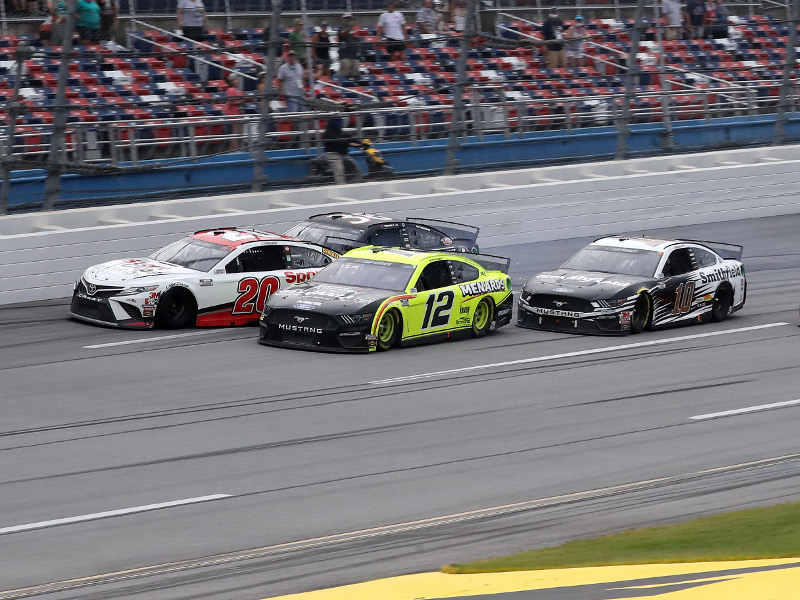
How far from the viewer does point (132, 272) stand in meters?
16.8

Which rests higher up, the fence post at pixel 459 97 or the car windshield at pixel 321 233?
the fence post at pixel 459 97

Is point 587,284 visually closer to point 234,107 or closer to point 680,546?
point 234,107

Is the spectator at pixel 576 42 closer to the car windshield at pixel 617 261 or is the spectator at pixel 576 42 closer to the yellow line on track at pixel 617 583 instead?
the car windshield at pixel 617 261

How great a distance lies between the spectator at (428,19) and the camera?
24312mm

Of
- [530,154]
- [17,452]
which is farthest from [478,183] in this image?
[17,452]

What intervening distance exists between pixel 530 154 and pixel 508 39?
8.01 ft

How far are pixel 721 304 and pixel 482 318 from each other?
11.4 ft

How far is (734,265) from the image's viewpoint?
18359 millimetres

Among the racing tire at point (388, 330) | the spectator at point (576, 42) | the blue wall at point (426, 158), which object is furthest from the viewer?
the spectator at point (576, 42)

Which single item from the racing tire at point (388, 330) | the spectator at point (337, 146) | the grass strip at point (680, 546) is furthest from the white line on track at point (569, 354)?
the spectator at point (337, 146)

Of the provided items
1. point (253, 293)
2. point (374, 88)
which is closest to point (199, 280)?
point (253, 293)

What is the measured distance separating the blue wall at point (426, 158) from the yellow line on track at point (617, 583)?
1281cm

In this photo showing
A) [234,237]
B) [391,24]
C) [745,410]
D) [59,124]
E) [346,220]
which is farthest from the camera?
[391,24]

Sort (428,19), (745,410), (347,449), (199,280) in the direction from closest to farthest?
(347,449) < (745,410) < (199,280) < (428,19)
